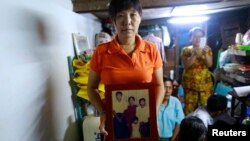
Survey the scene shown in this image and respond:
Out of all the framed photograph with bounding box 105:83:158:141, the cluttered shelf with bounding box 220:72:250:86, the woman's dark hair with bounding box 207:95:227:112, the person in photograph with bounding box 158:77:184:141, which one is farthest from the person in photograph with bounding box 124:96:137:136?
the cluttered shelf with bounding box 220:72:250:86

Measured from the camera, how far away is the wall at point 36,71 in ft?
2.96

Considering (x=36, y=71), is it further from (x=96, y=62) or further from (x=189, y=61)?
(x=189, y=61)

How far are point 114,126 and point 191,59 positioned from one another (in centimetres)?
168

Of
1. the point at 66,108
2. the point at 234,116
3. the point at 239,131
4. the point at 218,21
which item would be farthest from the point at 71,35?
the point at 218,21

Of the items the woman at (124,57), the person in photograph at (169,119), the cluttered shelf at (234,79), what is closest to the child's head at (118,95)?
the woman at (124,57)

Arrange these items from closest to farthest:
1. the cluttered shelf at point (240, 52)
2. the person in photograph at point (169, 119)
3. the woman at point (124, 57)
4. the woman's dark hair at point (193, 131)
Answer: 1. the woman at point (124, 57)
2. the woman's dark hair at point (193, 131)
3. the person in photograph at point (169, 119)
4. the cluttered shelf at point (240, 52)

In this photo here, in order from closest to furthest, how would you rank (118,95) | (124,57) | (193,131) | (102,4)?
(118,95) → (124,57) → (193,131) → (102,4)

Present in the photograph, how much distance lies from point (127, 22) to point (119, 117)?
1.30 feet

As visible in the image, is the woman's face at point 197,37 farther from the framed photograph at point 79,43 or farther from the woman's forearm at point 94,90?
the woman's forearm at point 94,90

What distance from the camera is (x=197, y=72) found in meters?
2.38

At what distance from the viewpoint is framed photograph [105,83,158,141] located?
2.87ft

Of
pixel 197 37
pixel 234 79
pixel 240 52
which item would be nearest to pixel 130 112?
pixel 197 37

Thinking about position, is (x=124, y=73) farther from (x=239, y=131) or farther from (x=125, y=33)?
(x=239, y=131)

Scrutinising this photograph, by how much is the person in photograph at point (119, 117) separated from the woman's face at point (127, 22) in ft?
0.91
